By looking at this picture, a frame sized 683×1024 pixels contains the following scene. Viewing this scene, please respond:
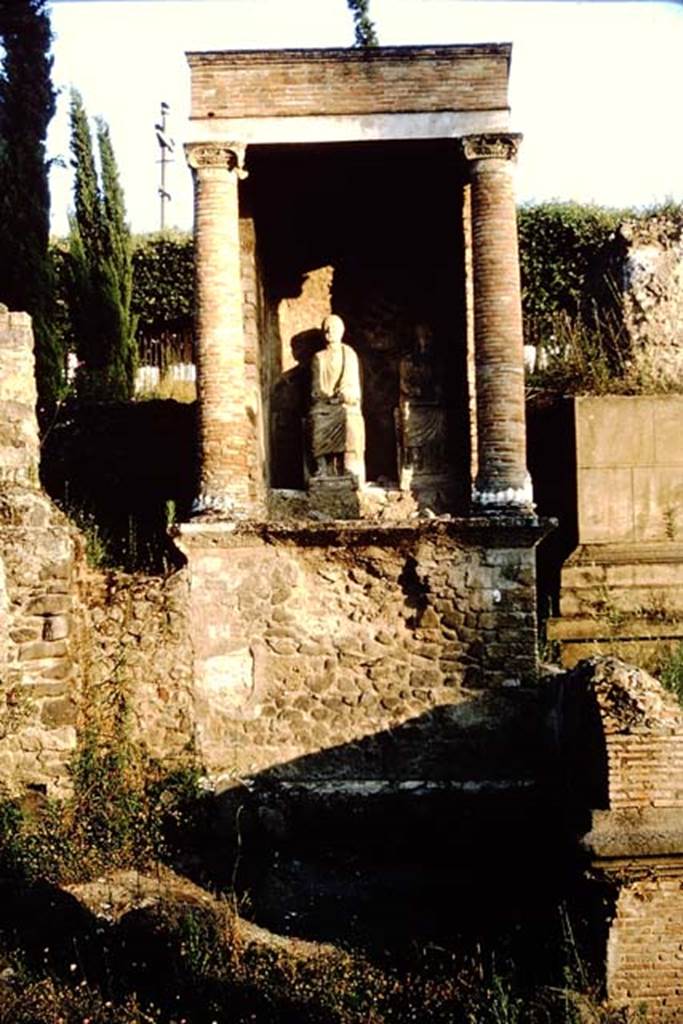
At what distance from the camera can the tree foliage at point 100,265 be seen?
17.1 meters

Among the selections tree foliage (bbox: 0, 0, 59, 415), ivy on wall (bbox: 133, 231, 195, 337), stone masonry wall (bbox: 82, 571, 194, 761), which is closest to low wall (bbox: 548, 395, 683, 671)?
stone masonry wall (bbox: 82, 571, 194, 761)

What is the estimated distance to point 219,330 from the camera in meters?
10.1

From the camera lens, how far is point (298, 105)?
10508 millimetres

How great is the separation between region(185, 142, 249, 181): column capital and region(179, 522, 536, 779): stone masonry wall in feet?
10.5

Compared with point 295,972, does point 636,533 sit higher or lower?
higher

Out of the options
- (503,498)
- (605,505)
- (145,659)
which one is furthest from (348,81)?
(145,659)

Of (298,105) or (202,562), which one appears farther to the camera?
(298,105)

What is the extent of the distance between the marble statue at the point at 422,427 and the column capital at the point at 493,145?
231 centimetres

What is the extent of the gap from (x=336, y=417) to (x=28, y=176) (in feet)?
23.2

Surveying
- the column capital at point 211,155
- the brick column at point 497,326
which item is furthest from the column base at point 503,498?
the column capital at point 211,155

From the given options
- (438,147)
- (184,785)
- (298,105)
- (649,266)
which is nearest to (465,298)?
(438,147)

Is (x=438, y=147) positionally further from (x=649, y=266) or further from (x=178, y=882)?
(x=178, y=882)

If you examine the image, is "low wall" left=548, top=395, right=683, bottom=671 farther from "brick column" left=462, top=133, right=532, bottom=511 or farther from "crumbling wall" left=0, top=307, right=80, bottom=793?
"crumbling wall" left=0, top=307, right=80, bottom=793

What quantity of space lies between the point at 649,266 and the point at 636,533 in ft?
12.1
